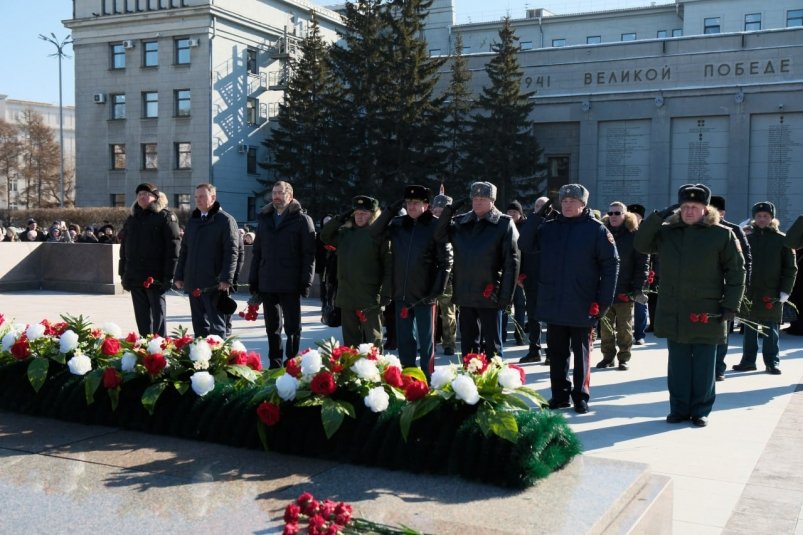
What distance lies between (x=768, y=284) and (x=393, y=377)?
6.72 m

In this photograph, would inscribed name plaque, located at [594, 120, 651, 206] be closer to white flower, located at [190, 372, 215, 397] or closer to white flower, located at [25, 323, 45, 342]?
white flower, located at [25, 323, 45, 342]

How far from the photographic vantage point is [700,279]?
7281 mm

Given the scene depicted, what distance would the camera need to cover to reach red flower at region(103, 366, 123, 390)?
5.29 meters

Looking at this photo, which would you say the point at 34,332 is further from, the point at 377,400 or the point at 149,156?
the point at 149,156

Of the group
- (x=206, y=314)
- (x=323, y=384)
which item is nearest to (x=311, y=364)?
(x=323, y=384)

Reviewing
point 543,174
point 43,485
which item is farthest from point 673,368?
point 543,174

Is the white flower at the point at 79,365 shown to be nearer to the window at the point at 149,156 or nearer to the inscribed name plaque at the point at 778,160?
the inscribed name plaque at the point at 778,160

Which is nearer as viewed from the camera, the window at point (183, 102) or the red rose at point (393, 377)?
the red rose at point (393, 377)

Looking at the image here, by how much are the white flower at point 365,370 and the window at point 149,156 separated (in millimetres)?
51922

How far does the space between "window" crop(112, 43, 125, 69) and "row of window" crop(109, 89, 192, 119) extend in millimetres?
1779

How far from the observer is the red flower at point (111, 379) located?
17.4 ft

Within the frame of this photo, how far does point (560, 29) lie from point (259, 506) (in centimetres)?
6097

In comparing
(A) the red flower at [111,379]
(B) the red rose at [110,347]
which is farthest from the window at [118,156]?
(A) the red flower at [111,379]

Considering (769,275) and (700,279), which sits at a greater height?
(700,279)
